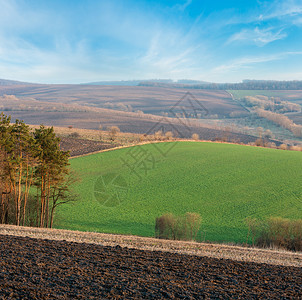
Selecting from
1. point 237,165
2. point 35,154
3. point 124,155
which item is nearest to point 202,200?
point 237,165

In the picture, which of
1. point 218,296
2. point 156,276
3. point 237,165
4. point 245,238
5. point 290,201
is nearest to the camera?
point 218,296

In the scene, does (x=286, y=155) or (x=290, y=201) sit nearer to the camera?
(x=290, y=201)

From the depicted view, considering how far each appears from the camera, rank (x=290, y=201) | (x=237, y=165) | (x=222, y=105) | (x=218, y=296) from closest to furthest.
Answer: (x=218, y=296) → (x=290, y=201) → (x=237, y=165) → (x=222, y=105)

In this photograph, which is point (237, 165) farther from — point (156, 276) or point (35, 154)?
point (156, 276)

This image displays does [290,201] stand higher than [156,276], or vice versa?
[156,276]

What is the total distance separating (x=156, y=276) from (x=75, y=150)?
173 ft

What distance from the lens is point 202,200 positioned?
36344 millimetres

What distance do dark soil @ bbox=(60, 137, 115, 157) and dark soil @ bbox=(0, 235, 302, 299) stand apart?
46.7 meters

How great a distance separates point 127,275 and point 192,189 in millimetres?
30657

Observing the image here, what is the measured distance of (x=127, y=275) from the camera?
32.7ft

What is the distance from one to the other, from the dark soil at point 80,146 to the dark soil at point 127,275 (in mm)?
46749

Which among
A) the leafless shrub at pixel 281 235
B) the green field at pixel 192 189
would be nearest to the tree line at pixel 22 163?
the green field at pixel 192 189

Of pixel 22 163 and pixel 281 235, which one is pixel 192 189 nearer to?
pixel 281 235

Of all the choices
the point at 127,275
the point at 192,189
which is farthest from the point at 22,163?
the point at 192,189
